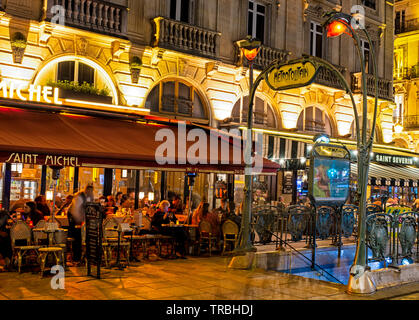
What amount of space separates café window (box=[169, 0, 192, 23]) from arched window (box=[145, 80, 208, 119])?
6.85 ft

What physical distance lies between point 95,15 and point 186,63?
11.5ft

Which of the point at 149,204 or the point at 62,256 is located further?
the point at 149,204

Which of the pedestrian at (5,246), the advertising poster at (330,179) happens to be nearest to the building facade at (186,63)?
the advertising poster at (330,179)

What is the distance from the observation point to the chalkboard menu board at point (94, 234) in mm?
9414

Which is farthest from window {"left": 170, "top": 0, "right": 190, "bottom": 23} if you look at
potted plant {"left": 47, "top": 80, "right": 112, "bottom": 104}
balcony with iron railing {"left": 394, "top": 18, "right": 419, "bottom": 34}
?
balcony with iron railing {"left": 394, "top": 18, "right": 419, "bottom": 34}

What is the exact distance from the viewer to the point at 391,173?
19406 millimetres

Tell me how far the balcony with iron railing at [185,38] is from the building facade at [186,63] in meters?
0.03

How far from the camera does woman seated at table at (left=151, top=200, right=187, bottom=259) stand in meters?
12.5

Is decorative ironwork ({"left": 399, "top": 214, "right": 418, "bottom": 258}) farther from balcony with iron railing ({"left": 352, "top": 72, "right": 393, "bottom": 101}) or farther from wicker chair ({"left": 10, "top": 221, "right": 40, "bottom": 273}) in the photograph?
balcony with iron railing ({"left": 352, "top": 72, "right": 393, "bottom": 101})

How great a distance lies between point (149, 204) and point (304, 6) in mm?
10334

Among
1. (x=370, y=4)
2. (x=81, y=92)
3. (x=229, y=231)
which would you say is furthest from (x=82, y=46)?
(x=370, y=4)

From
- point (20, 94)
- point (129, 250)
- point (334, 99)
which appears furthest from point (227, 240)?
point (334, 99)

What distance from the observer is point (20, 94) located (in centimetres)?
1270
